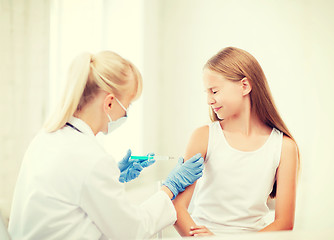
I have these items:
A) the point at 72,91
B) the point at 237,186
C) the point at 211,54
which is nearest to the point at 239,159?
the point at 237,186

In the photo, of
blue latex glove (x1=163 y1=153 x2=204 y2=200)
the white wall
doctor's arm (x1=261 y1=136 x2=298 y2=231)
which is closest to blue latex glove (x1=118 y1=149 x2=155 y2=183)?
blue latex glove (x1=163 y1=153 x2=204 y2=200)

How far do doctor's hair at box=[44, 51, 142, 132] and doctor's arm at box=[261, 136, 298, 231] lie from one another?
2.29 feet

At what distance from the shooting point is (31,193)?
0.82m

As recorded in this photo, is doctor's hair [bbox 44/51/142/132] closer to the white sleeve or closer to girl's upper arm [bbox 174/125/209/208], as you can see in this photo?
the white sleeve

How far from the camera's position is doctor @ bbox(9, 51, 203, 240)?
82 centimetres

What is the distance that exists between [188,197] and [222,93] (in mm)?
444

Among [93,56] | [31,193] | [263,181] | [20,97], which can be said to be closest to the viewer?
[31,193]

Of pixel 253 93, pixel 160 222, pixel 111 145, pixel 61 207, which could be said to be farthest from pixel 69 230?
pixel 111 145

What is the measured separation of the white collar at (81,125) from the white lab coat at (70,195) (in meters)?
0.02

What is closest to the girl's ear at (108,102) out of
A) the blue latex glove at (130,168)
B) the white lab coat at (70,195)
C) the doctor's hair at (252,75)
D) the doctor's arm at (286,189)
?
the white lab coat at (70,195)

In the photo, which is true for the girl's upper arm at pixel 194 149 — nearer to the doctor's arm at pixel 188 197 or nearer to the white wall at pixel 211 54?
the doctor's arm at pixel 188 197

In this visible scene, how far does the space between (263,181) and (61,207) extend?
0.76 m

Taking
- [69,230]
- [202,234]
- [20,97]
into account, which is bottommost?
[202,234]

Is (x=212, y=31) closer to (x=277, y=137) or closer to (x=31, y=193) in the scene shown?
(x=277, y=137)
